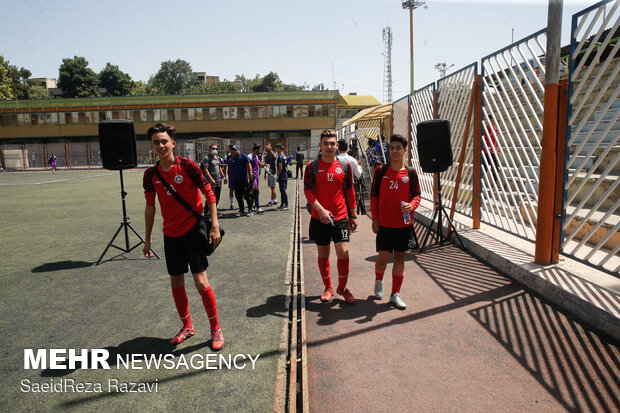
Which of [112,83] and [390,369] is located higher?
[112,83]

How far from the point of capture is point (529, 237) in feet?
19.7

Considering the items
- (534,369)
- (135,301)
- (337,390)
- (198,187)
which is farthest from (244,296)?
Answer: (534,369)

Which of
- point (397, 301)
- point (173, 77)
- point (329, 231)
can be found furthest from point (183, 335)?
point (173, 77)

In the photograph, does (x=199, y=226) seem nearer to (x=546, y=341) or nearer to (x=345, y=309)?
(x=345, y=309)

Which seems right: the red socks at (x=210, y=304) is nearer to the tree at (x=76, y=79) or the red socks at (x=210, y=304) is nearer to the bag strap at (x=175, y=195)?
the bag strap at (x=175, y=195)

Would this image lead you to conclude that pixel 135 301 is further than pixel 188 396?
Yes

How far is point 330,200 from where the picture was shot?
4352 millimetres

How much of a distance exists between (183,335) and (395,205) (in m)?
2.46

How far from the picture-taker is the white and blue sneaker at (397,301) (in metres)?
4.27

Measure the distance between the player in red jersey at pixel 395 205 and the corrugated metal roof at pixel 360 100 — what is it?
6265 centimetres

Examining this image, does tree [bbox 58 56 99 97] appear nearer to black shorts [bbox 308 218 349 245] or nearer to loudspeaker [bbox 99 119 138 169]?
loudspeaker [bbox 99 119 138 169]

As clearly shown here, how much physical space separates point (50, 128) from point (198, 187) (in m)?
58.0

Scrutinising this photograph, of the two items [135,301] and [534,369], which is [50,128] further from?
[534,369]

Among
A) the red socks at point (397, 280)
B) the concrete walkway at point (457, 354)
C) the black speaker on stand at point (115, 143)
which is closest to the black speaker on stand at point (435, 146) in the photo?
the concrete walkway at point (457, 354)
